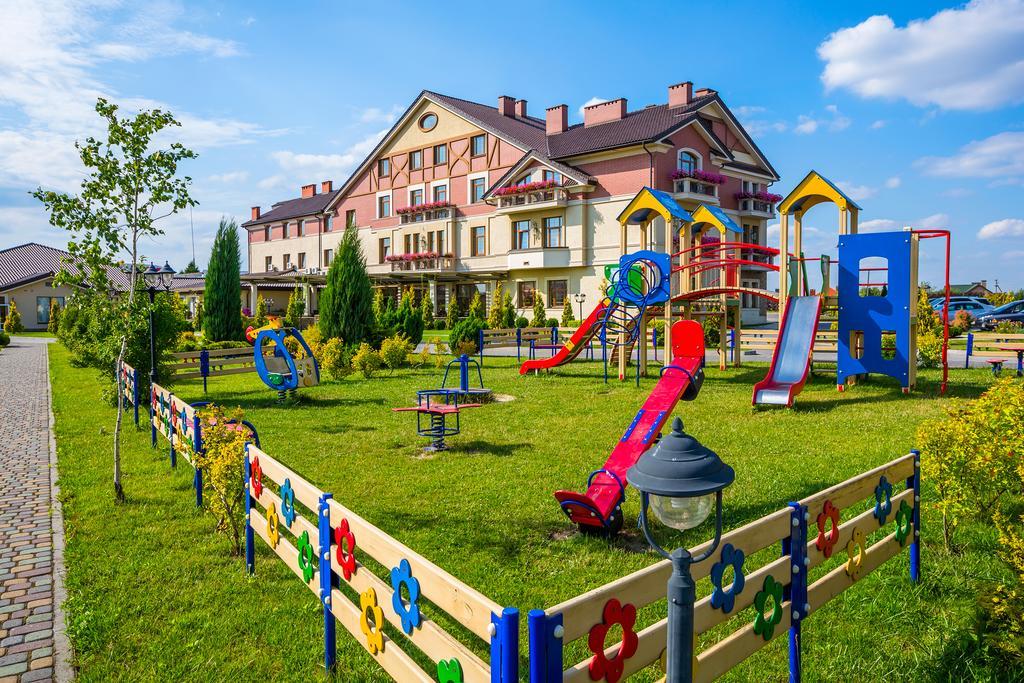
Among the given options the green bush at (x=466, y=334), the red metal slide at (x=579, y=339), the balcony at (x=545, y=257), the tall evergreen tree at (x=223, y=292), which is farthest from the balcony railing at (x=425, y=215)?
the red metal slide at (x=579, y=339)

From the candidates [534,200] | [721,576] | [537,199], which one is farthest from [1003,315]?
[721,576]

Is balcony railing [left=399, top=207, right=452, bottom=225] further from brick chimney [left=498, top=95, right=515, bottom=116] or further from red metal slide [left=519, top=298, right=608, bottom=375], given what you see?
red metal slide [left=519, top=298, right=608, bottom=375]

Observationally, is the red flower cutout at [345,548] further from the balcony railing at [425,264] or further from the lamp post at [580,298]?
the balcony railing at [425,264]

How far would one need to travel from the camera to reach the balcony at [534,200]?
3531 cm

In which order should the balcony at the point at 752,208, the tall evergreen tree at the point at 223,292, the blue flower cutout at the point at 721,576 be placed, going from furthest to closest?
the balcony at the point at 752,208
the tall evergreen tree at the point at 223,292
the blue flower cutout at the point at 721,576

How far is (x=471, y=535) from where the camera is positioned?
19.6 feet

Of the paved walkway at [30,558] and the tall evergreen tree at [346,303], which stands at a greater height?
the tall evergreen tree at [346,303]

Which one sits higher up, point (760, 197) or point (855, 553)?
point (760, 197)

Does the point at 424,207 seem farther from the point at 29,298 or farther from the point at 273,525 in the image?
the point at 273,525

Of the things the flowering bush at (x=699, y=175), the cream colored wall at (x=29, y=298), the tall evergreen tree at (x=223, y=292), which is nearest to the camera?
the tall evergreen tree at (x=223, y=292)

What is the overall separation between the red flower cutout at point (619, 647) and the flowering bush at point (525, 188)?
33963 mm

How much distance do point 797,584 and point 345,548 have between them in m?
2.56

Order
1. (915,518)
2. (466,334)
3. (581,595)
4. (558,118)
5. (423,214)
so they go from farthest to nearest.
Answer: (423,214) → (558,118) → (466,334) → (915,518) → (581,595)

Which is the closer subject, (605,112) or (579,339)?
(579,339)
